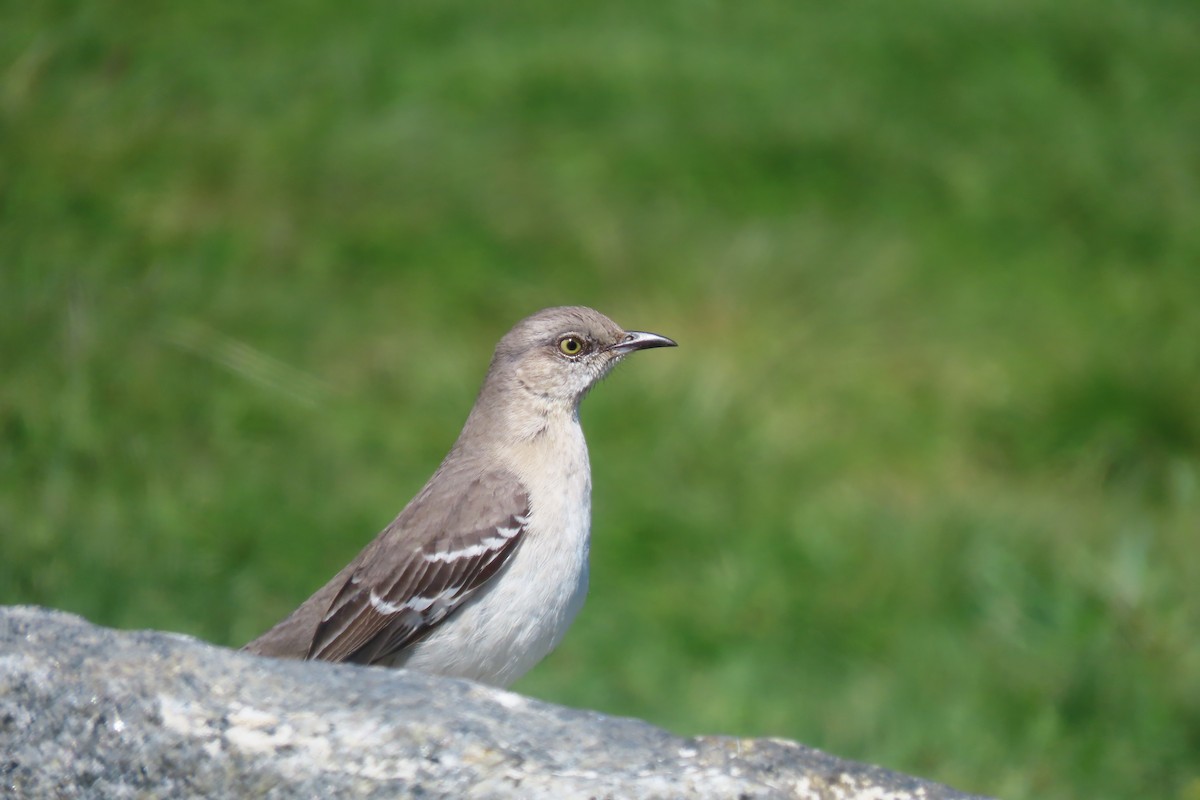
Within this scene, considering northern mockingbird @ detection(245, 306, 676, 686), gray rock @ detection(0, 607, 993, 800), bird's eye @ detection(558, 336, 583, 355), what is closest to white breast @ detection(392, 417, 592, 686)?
northern mockingbird @ detection(245, 306, 676, 686)

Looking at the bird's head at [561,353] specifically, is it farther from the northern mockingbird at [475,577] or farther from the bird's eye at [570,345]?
the northern mockingbird at [475,577]

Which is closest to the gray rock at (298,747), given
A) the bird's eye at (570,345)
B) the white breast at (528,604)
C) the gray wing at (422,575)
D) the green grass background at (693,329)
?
the white breast at (528,604)

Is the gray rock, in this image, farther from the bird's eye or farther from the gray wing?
the bird's eye

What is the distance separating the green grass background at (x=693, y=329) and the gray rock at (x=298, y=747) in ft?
9.43

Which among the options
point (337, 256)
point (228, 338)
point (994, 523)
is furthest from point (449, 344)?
point (994, 523)

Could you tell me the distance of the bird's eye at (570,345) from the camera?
5.40 metres

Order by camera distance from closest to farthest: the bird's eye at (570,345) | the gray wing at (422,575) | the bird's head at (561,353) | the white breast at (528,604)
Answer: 1. the white breast at (528,604)
2. the gray wing at (422,575)
3. the bird's head at (561,353)
4. the bird's eye at (570,345)

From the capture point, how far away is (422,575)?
4832 millimetres

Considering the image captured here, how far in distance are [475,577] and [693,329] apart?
5.08m

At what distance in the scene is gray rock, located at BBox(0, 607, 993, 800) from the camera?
338 cm

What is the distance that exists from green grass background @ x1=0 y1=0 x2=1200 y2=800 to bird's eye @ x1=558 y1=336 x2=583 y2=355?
2410 millimetres

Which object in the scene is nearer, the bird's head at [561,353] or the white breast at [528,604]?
the white breast at [528,604]

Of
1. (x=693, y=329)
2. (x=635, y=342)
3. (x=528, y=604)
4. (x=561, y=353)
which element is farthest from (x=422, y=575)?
(x=693, y=329)

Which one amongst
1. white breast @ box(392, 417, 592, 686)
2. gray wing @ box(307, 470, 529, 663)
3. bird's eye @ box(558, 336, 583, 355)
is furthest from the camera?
bird's eye @ box(558, 336, 583, 355)
